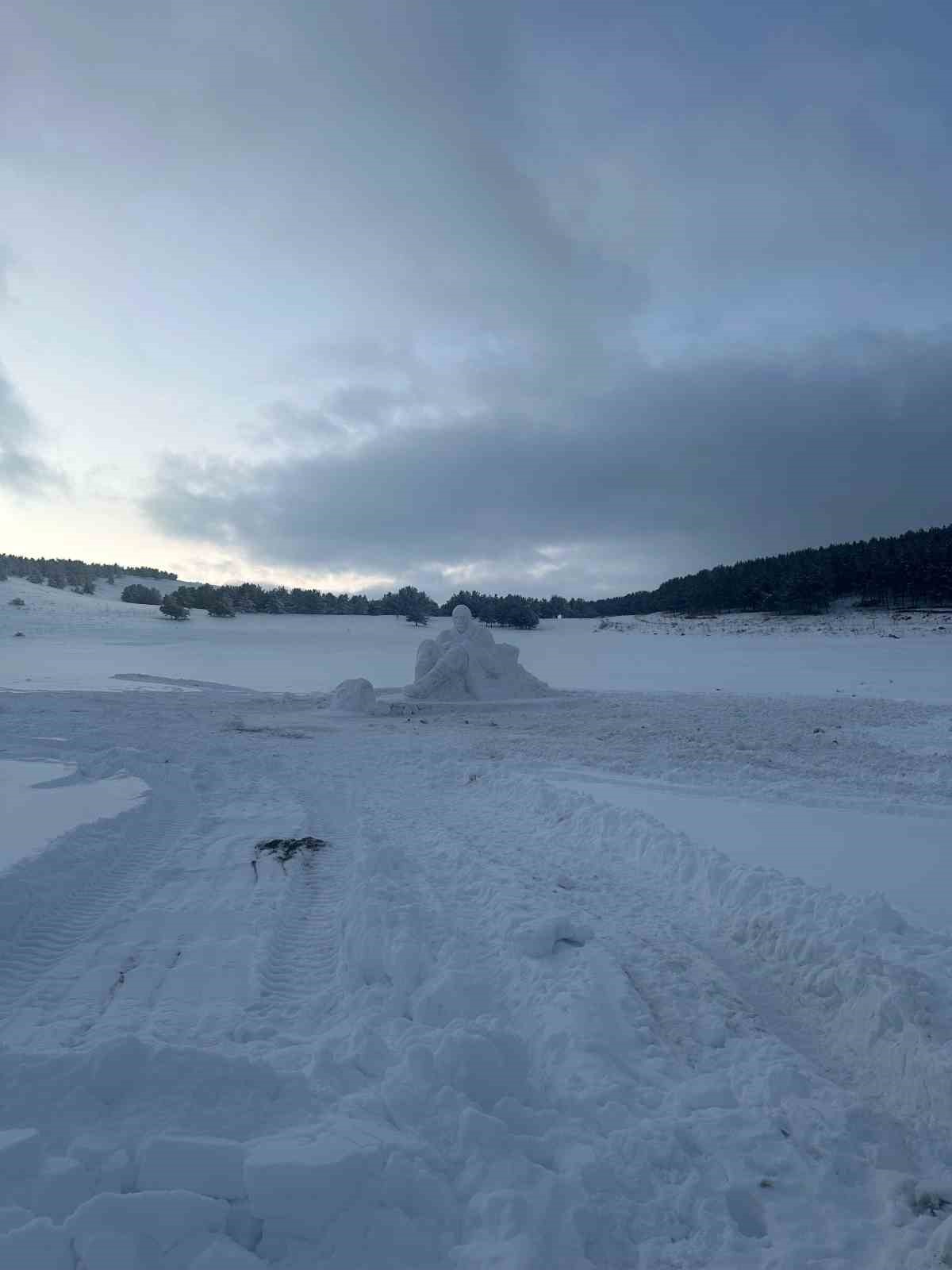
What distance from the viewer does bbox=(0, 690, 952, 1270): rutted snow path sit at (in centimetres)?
253

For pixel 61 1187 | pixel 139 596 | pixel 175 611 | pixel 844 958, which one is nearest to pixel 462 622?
pixel 844 958

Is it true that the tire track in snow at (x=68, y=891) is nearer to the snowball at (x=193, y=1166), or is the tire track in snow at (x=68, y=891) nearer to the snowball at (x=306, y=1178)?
the snowball at (x=193, y=1166)

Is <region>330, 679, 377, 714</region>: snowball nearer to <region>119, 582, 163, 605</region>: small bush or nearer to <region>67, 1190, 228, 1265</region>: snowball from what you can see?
<region>67, 1190, 228, 1265</region>: snowball

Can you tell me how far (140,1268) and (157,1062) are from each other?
3.28 ft

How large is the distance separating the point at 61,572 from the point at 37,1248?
7287 cm

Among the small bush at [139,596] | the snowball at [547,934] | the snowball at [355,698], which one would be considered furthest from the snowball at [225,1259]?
the small bush at [139,596]

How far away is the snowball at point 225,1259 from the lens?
2.26 metres

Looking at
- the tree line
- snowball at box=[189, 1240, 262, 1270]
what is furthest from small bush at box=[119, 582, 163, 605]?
snowball at box=[189, 1240, 262, 1270]

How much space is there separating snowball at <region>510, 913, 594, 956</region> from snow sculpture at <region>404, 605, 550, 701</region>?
16.2m

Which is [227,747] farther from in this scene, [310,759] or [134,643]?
[134,643]

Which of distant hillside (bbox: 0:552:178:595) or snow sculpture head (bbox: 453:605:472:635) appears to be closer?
snow sculpture head (bbox: 453:605:472:635)

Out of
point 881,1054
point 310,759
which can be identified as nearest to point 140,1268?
point 881,1054

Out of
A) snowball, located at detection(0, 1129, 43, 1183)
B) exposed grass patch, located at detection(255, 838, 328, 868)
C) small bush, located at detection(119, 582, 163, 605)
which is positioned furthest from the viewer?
small bush, located at detection(119, 582, 163, 605)

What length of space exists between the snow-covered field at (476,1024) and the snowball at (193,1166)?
0.03ft
